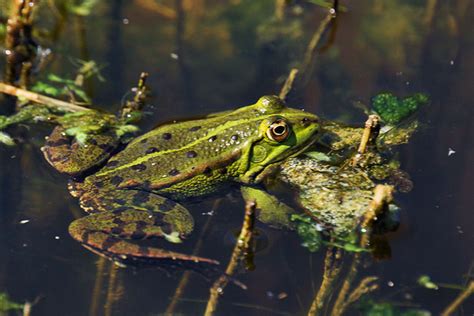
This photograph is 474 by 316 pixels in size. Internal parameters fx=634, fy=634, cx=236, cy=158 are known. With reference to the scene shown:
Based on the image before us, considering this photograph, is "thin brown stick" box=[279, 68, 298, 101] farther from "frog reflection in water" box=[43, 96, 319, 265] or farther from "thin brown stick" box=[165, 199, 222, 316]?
"thin brown stick" box=[165, 199, 222, 316]

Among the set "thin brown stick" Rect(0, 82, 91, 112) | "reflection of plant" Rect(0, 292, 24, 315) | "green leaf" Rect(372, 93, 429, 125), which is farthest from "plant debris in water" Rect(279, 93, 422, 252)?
"reflection of plant" Rect(0, 292, 24, 315)

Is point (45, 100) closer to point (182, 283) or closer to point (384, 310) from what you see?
point (182, 283)

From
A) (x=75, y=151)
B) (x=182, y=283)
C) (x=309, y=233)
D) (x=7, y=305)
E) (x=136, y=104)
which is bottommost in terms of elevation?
(x=7, y=305)

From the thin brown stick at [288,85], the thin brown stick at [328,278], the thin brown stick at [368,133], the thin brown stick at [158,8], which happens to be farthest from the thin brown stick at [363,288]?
the thin brown stick at [158,8]

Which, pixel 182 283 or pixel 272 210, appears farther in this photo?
pixel 272 210

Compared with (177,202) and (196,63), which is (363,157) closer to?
(177,202)

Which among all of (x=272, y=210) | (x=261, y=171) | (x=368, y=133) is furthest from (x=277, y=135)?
(x=368, y=133)
